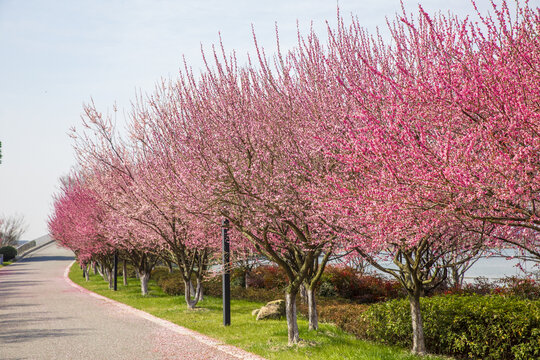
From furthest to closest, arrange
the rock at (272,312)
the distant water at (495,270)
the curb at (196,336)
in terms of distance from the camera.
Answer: the distant water at (495,270) → the rock at (272,312) → the curb at (196,336)

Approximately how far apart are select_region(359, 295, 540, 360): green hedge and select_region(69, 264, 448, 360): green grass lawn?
1.68 feet

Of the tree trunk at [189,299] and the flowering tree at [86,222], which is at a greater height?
the flowering tree at [86,222]

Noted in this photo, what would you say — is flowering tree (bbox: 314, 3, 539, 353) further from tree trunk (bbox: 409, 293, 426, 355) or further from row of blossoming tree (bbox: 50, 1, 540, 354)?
tree trunk (bbox: 409, 293, 426, 355)

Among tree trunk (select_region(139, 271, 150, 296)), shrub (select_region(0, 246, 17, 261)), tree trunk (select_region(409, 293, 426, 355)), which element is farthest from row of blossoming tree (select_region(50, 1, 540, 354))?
shrub (select_region(0, 246, 17, 261))

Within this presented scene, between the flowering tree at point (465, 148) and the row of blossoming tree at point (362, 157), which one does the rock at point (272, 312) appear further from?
the flowering tree at point (465, 148)

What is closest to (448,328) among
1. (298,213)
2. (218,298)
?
(298,213)

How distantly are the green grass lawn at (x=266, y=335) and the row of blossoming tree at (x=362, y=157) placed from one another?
57 cm

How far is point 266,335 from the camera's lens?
37.0 ft

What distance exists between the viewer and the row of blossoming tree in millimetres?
4676

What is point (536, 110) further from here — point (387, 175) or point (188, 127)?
point (188, 127)

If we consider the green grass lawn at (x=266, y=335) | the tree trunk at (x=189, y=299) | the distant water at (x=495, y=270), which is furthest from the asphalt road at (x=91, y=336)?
the distant water at (x=495, y=270)

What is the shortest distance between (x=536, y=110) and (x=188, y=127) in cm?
714

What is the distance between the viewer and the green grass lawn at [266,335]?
8938mm

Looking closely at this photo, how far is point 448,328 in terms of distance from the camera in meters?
9.00
